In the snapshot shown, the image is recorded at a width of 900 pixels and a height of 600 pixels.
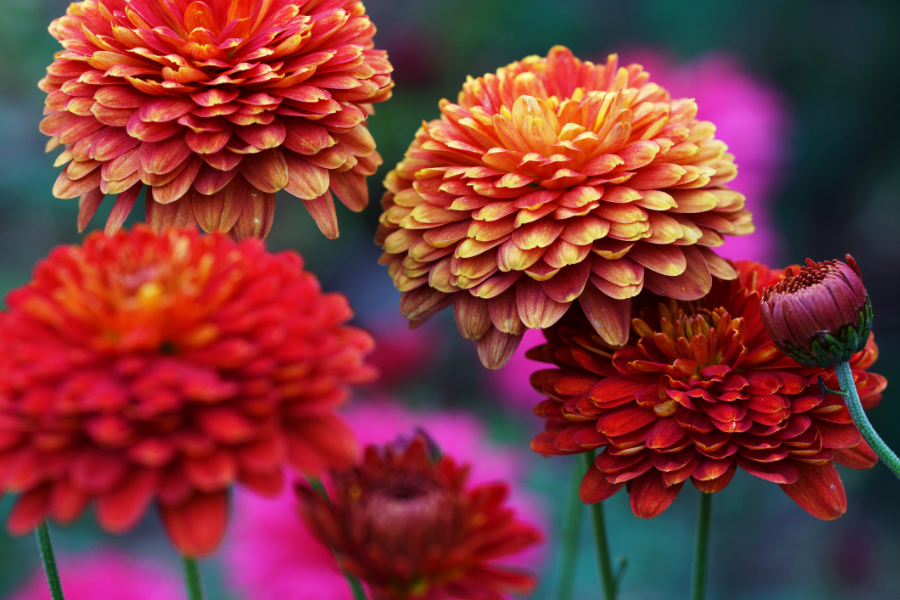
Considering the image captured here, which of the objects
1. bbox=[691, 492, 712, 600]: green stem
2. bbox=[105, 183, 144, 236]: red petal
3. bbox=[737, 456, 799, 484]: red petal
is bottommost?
bbox=[691, 492, 712, 600]: green stem

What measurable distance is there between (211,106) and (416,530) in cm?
31

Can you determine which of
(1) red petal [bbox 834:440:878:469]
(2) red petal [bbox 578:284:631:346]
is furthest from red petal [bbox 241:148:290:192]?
(1) red petal [bbox 834:440:878:469]

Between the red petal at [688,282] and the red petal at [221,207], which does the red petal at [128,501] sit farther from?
the red petal at [688,282]

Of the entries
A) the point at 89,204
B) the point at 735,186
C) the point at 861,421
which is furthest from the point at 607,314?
the point at 735,186

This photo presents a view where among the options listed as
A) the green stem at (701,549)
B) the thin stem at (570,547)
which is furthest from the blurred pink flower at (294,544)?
the green stem at (701,549)

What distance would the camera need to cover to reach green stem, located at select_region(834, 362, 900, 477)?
45 cm

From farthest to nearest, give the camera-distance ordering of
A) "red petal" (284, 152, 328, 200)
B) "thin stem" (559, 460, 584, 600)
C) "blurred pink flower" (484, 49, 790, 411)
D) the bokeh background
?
the bokeh background, "blurred pink flower" (484, 49, 790, 411), "thin stem" (559, 460, 584, 600), "red petal" (284, 152, 328, 200)

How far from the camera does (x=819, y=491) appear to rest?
1.64 ft

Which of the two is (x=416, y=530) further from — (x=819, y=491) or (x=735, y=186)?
(x=735, y=186)

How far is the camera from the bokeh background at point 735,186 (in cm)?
127

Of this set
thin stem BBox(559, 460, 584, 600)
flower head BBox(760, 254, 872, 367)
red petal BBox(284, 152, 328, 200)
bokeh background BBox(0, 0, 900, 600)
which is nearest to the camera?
flower head BBox(760, 254, 872, 367)

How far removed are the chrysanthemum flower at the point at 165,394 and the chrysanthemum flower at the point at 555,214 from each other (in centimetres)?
16

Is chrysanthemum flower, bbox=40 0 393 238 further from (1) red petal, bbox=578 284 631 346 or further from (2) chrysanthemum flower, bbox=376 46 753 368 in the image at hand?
(1) red petal, bbox=578 284 631 346

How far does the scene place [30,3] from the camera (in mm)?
1431
